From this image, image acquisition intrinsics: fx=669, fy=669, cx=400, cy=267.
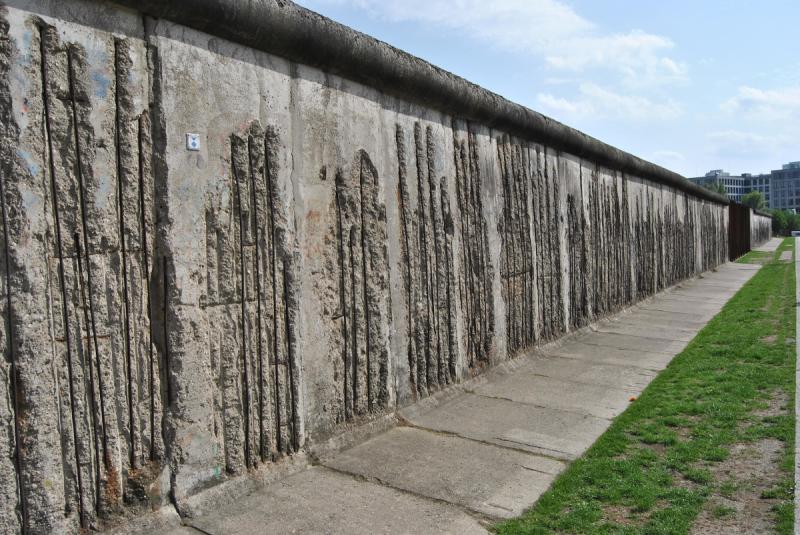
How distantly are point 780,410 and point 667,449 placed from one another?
1184 mm

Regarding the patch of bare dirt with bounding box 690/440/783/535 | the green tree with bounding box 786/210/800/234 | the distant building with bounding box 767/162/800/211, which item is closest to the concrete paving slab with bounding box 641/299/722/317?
the patch of bare dirt with bounding box 690/440/783/535

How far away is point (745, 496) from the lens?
317 cm

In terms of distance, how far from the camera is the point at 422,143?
15.4 ft

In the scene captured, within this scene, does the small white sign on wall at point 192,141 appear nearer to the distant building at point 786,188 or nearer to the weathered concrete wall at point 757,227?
the weathered concrete wall at point 757,227

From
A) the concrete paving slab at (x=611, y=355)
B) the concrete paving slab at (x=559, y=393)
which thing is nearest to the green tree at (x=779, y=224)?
the concrete paving slab at (x=611, y=355)

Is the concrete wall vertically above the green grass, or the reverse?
the concrete wall

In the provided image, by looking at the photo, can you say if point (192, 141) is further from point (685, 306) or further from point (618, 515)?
point (685, 306)

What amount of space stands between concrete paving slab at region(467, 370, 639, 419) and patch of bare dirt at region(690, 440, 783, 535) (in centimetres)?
97

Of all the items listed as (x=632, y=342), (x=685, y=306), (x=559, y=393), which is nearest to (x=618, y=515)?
(x=559, y=393)

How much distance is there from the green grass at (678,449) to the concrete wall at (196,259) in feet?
4.34

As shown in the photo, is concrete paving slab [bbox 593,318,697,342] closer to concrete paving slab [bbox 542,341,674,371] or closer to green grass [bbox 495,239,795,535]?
green grass [bbox 495,239,795,535]

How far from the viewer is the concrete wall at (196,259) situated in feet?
7.79

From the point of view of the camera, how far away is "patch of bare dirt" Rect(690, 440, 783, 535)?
2.86 meters

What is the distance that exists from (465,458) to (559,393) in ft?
5.51
